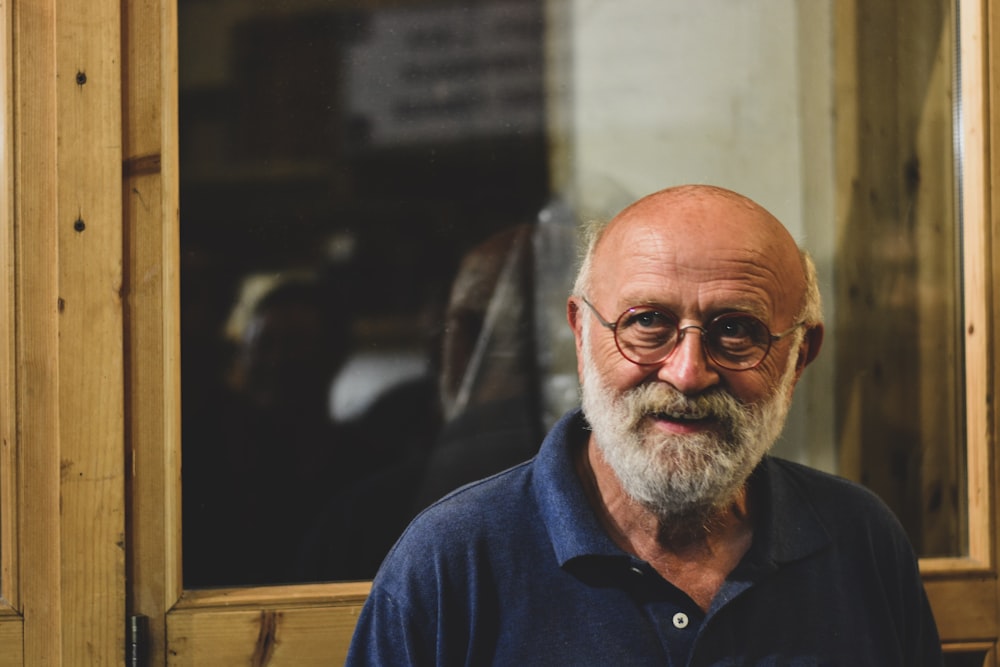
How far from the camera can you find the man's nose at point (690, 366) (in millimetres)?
1303

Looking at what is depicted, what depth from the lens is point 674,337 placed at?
4.37 ft

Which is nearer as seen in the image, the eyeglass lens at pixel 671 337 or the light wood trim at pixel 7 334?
the eyeglass lens at pixel 671 337

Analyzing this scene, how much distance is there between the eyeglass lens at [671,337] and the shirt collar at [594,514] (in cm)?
21

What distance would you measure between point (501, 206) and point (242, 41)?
0.59m

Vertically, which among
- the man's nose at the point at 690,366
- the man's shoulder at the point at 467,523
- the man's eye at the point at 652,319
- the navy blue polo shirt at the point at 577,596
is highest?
the man's eye at the point at 652,319

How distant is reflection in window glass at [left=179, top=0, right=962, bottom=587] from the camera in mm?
1676

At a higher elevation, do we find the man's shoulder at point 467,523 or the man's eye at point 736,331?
the man's eye at point 736,331

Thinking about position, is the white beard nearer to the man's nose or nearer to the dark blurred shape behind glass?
the man's nose

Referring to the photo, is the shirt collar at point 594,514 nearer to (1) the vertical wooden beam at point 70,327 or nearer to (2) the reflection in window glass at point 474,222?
(2) the reflection in window glass at point 474,222

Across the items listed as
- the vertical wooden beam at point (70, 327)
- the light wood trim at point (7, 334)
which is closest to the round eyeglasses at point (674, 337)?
the vertical wooden beam at point (70, 327)

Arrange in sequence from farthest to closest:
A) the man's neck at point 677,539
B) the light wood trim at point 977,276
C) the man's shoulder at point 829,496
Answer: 1. the light wood trim at point 977,276
2. the man's shoulder at point 829,496
3. the man's neck at point 677,539

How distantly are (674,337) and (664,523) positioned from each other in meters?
0.30

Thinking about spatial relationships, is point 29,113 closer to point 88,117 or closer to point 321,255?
point 88,117

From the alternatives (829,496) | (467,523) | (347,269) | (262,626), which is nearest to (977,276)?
(829,496)
